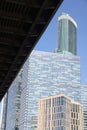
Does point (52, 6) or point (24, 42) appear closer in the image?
point (52, 6)

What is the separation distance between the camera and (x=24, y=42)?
35312 millimetres

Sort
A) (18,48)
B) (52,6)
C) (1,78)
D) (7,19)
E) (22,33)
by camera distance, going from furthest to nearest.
→ (1,78) → (18,48) → (22,33) → (7,19) → (52,6)

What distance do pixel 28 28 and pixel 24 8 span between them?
3490 millimetres

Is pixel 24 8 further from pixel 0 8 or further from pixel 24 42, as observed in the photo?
pixel 24 42

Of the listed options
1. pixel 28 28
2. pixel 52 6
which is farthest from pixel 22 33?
pixel 52 6

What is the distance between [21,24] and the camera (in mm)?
32125

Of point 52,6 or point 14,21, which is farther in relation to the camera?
point 14,21

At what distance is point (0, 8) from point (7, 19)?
1567mm

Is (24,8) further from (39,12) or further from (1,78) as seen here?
(1,78)

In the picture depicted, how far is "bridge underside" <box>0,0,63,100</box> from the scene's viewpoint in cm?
2912

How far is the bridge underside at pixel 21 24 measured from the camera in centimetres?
2912

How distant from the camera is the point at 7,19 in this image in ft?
102

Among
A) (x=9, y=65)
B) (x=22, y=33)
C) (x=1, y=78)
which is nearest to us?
(x=22, y=33)

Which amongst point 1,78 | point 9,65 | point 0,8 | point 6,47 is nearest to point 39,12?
point 0,8
